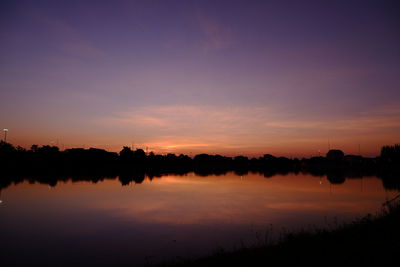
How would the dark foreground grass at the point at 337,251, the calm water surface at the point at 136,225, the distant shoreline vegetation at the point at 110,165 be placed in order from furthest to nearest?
the distant shoreline vegetation at the point at 110,165 < the calm water surface at the point at 136,225 < the dark foreground grass at the point at 337,251

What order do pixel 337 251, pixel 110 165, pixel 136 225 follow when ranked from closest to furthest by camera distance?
1. pixel 337 251
2. pixel 136 225
3. pixel 110 165

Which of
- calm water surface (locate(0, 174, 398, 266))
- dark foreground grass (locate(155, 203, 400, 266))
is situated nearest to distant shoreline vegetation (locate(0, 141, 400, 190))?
calm water surface (locate(0, 174, 398, 266))

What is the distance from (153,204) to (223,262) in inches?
1014

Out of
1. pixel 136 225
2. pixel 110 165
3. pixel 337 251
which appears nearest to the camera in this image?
pixel 337 251

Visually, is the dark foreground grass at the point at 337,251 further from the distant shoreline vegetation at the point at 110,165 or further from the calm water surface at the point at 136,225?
the distant shoreline vegetation at the point at 110,165

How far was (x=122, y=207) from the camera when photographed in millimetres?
33312

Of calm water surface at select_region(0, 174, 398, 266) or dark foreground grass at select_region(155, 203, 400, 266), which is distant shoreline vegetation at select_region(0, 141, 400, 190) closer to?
calm water surface at select_region(0, 174, 398, 266)

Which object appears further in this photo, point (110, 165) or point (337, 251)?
point (110, 165)

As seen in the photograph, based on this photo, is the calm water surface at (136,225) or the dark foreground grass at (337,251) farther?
the calm water surface at (136,225)

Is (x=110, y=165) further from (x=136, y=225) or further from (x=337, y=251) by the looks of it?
(x=337, y=251)

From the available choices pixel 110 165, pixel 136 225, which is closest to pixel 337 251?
pixel 136 225

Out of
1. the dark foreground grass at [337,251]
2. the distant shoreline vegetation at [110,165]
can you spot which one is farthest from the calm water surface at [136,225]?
the distant shoreline vegetation at [110,165]

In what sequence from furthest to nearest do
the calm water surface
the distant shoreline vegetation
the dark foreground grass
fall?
the distant shoreline vegetation, the calm water surface, the dark foreground grass

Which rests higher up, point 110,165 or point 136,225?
point 110,165
